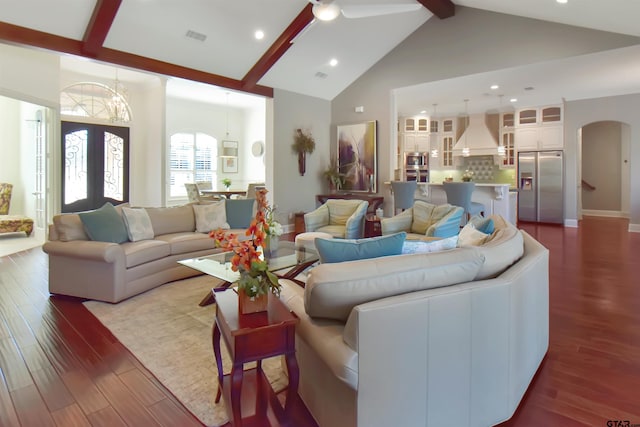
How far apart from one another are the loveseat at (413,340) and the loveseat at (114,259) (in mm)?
2514

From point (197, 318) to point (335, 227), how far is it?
→ 275 cm

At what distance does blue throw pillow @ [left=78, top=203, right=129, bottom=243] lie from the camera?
152 inches

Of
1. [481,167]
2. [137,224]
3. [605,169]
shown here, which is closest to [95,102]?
[137,224]

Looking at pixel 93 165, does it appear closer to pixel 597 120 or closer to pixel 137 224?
pixel 137 224

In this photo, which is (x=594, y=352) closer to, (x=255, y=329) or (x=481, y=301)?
(x=481, y=301)

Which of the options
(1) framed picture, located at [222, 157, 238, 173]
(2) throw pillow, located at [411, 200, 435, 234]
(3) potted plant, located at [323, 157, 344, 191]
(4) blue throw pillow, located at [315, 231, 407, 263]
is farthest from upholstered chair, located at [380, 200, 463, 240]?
(1) framed picture, located at [222, 157, 238, 173]

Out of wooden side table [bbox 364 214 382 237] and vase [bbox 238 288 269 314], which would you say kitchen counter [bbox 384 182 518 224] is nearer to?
wooden side table [bbox 364 214 382 237]

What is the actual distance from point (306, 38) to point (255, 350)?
5.99 meters

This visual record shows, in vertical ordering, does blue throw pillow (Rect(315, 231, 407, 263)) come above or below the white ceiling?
below

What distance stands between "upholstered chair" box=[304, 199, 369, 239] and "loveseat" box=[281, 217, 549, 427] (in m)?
3.34

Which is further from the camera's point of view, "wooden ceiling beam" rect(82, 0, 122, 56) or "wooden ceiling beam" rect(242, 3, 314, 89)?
"wooden ceiling beam" rect(242, 3, 314, 89)

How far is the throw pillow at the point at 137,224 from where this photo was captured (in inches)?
167

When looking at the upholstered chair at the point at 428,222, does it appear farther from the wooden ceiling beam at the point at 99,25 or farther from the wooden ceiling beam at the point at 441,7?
the wooden ceiling beam at the point at 99,25

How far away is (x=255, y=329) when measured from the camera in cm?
164
